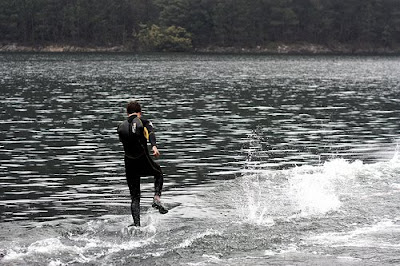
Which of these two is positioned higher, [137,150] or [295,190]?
[137,150]

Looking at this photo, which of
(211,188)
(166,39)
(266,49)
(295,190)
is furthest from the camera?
(266,49)

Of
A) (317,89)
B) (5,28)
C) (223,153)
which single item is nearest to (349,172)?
(223,153)

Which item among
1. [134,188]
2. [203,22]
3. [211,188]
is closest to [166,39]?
[203,22]

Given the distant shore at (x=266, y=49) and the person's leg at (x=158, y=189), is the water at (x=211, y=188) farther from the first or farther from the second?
the distant shore at (x=266, y=49)

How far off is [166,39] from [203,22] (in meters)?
14.0

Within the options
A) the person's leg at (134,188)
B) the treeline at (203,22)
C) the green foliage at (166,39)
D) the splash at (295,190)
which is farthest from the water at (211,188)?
the treeline at (203,22)

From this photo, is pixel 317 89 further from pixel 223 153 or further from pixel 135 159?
pixel 135 159

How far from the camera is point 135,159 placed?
14938 millimetres

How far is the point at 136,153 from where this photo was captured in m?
14.9

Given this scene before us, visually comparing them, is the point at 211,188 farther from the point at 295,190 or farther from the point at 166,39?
the point at 166,39

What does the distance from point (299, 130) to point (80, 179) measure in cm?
1582

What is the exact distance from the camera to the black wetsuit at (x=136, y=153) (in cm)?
1464

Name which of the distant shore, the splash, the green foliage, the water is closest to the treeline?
the green foliage

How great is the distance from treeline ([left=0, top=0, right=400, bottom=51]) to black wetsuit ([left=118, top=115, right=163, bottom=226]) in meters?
160
